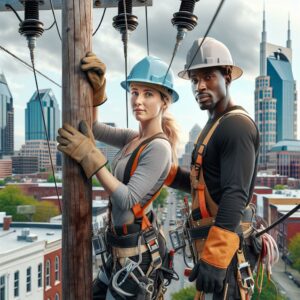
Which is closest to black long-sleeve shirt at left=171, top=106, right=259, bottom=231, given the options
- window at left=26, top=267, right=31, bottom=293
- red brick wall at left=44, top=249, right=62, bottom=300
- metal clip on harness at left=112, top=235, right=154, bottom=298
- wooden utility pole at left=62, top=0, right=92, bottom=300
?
metal clip on harness at left=112, top=235, right=154, bottom=298

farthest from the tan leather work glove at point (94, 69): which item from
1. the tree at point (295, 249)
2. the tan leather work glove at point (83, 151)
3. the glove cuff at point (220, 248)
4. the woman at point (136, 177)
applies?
the tree at point (295, 249)

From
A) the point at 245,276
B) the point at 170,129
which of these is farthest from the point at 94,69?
the point at 245,276

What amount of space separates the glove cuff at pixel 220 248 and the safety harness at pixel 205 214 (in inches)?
8.9

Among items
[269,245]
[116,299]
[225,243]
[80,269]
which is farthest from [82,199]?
[269,245]

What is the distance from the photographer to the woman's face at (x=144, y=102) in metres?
3.56

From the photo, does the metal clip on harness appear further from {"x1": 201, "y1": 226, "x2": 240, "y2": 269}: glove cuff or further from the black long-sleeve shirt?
the black long-sleeve shirt

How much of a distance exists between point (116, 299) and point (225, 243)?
107cm

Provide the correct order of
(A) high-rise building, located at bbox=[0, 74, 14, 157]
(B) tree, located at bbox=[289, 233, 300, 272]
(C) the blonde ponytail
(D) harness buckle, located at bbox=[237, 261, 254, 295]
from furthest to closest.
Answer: (A) high-rise building, located at bbox=[0, 74, 14, 157] → (B) tree, located at bbox=[289, 233, 300, 272] → (C) the blonde ponytail → (D) harness buckle, located at bbox=[237, 261, 254, 295]

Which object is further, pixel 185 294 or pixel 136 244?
pixel 185 294

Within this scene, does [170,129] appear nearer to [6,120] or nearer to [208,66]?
[208,66]

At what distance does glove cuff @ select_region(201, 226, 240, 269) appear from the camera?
2867mm

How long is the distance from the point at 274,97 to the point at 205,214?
16383cm

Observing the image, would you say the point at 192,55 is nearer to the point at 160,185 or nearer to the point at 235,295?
the point at 160,185

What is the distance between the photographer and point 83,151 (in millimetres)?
3236
